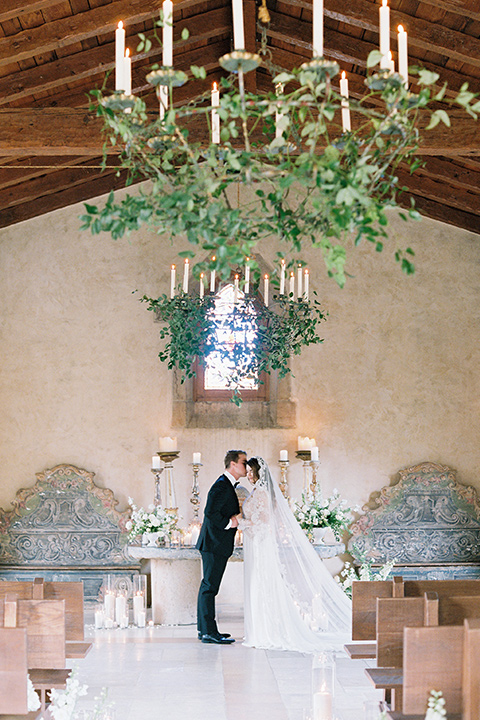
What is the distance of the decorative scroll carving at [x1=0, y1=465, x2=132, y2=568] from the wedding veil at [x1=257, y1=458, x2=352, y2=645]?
272 cm

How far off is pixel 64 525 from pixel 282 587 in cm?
336

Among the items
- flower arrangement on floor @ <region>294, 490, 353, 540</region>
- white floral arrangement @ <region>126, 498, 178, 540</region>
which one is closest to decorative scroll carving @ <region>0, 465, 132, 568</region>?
white floral arrangement @ <region>126, 498, 178, 540</region>

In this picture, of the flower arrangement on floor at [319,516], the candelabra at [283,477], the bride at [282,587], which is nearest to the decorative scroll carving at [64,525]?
the candelabra at [283,477]

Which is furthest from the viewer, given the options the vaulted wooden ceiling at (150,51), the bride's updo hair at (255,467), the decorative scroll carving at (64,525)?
the decorative scroll carving at (64,525)

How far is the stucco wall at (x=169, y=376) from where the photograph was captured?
9312 mm

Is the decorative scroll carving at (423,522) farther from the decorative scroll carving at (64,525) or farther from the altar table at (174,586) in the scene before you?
the decorative scroll carving at (64,525)

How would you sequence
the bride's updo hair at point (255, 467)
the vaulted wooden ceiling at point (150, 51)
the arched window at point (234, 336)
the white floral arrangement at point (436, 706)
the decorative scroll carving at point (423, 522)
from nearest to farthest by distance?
the white floral arrangement at point (436, 706), the vaulted wooden ceiling at point (150, 51), the bride's updo hair at point (255, 467), the arched window at point (234, 336), the decorative scroll carving at point (423, 522)

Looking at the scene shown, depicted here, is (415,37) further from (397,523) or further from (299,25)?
(397,523)

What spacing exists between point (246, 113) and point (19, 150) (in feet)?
14.6

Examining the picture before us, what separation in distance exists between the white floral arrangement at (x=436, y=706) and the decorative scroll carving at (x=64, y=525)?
6213mm

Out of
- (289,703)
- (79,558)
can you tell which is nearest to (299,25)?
(289,703)

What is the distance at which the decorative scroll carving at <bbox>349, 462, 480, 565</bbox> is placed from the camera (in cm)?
918

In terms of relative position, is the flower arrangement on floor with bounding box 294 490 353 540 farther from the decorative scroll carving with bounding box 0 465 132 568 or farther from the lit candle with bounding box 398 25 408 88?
the lit candle with bounding box 398 25 408 88

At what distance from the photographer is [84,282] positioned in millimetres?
9516
